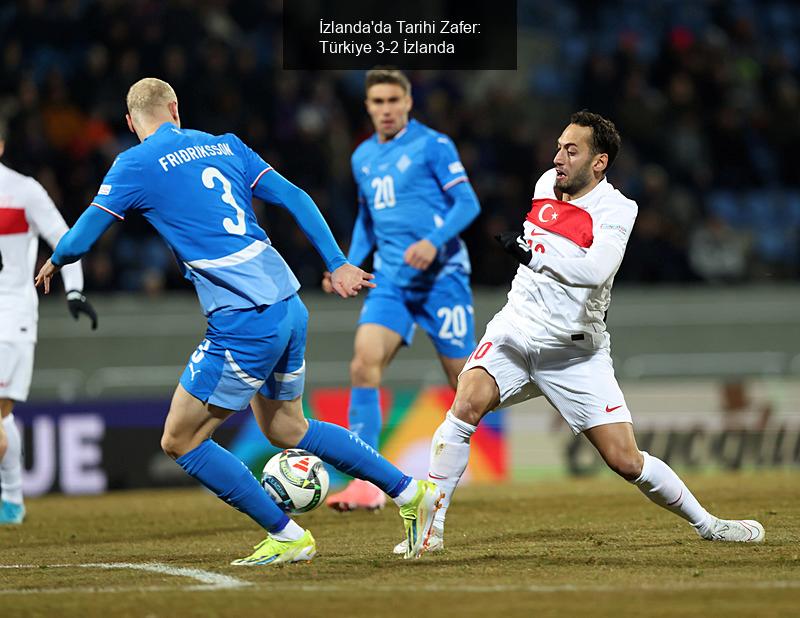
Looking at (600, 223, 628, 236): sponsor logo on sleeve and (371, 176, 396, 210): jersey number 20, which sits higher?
(371, 176, 396, 210): jersey number 20

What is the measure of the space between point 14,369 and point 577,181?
4.54 meters

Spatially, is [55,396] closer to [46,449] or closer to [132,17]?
[46,449]

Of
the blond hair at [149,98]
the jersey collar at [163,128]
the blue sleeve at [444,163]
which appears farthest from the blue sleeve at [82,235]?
the blue sleeve at [444,163]

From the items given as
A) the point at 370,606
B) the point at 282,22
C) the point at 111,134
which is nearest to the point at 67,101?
the point at 111,134

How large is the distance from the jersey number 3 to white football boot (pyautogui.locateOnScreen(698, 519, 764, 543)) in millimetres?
3141

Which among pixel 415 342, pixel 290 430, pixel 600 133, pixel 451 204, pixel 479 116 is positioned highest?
pixel 479 116

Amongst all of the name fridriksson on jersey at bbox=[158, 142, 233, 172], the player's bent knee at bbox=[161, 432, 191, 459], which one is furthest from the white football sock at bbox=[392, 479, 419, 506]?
the name fridriksson on jersey at bbox=[158, 142, 233, 172]

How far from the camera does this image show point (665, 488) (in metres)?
6.96

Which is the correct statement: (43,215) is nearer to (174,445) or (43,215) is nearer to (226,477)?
(174,445)

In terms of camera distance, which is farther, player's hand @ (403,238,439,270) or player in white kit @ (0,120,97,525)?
player in white kit @ (0,120,97,525)

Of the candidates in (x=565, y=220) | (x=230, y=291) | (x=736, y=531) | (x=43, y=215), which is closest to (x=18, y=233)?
(x=43, y=215)

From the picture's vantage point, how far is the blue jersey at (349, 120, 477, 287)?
952cm

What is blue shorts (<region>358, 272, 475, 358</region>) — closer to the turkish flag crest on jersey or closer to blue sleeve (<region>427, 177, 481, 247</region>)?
blue sleeve (<region>427, 177, 481, 247</region>)

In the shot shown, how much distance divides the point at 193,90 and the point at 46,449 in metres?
5.32
